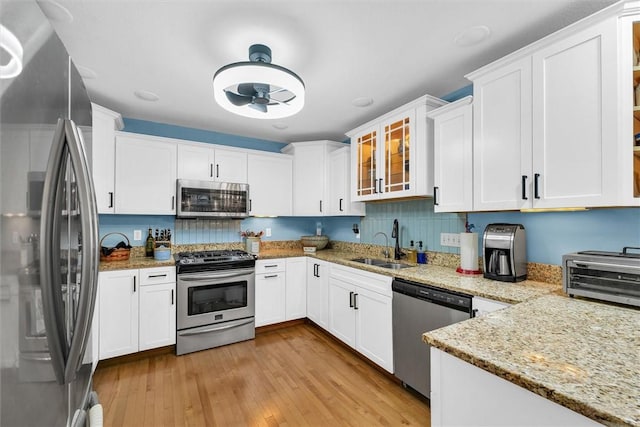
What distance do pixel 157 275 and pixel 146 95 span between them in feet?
5.54

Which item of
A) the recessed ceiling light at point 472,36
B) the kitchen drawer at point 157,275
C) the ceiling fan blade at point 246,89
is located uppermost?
the recessed ceiling light at point 472,36

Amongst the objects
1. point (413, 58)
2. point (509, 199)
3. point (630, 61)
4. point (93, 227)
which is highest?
point (413, 58)

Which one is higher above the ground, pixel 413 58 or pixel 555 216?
pixel 413 58

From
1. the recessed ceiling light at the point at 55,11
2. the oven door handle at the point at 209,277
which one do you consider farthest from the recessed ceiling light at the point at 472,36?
the oven door handle at the point at 209,277

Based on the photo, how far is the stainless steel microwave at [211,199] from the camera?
319 centimetres

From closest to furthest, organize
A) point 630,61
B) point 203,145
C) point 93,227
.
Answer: point 93,227 < point 630,61 < point 203,145

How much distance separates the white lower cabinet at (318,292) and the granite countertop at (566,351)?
83.3 inches

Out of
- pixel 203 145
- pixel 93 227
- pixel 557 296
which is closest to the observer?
pixel 93 227

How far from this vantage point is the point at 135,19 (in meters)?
1.68

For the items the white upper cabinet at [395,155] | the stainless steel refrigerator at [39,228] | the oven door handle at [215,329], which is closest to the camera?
the stainless steel refrigerator at [39,228]

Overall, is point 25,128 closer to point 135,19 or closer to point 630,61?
point 135,19

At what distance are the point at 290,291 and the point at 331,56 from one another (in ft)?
8.43

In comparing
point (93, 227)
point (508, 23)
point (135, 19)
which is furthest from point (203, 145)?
point (508, 23)

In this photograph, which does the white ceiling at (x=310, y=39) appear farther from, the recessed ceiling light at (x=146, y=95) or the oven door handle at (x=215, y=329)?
the oven door handle at (x=215, y=329)
